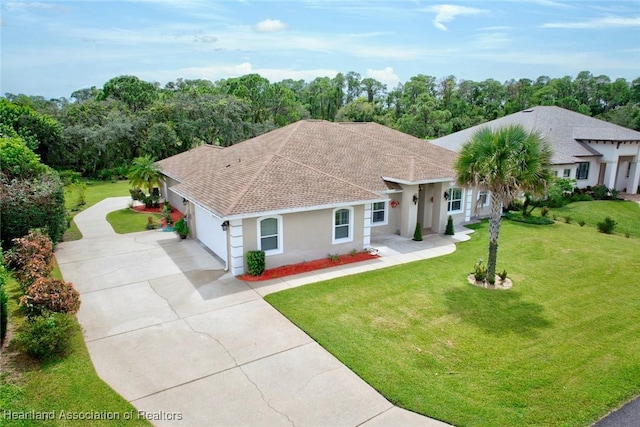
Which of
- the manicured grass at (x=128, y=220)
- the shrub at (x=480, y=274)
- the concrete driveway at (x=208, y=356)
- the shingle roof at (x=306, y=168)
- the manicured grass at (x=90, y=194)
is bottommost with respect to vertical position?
the manicured grass at (x=90, y=194)

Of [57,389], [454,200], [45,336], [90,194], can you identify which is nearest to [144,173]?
[90,194]

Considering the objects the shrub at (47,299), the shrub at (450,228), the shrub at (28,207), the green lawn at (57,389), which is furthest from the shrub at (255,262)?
the shrub at (450,228)

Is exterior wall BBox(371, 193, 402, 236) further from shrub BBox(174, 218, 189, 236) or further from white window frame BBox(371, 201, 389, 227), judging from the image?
shrub BBox(174, 218, 189, 236)

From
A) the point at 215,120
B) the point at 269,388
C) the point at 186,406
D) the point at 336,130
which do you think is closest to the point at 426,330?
the point at 269,388

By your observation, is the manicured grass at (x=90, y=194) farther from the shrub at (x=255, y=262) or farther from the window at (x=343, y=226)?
Answer: the window at (x=343, y=226)

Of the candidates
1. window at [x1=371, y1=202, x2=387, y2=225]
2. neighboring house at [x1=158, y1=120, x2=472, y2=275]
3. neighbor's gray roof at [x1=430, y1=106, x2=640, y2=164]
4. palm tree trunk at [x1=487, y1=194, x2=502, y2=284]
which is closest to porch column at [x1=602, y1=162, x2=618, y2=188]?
neighbor's gray roof at [x1=430, y1=106, x2=640, y2=164]

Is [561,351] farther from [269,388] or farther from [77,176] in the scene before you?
[77,176]
